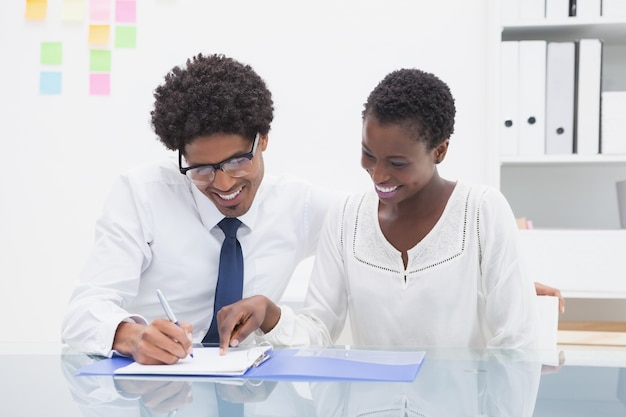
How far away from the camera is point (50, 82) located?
8.89 feet

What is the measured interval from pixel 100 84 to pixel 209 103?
1.41 meters

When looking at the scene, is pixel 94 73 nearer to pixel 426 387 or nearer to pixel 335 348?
pixel 335 348

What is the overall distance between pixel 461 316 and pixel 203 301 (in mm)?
612

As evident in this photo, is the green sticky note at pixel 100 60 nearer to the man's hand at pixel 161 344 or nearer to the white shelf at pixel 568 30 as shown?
the white shelf at pixel 568 30

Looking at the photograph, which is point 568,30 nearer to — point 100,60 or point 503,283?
point 503,283

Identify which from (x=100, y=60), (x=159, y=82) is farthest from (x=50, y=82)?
(x=159, y=82)

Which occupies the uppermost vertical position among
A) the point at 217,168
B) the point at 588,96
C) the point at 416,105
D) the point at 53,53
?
the point at 53,53

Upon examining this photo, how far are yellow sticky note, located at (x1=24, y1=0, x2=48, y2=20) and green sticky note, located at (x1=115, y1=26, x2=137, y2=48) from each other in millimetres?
309

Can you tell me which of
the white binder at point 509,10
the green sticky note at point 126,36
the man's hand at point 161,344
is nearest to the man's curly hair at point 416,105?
the man's hand at point 161,344

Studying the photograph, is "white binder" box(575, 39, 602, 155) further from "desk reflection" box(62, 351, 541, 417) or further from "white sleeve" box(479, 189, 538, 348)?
"desk reflection" box(62, 351, 541, 417)

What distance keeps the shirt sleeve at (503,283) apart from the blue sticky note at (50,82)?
1.97 metres

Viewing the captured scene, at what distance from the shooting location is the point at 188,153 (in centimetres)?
143

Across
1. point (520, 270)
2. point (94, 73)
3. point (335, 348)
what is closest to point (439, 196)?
point (520, 270)

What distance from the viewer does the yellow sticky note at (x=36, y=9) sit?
8.84ft
